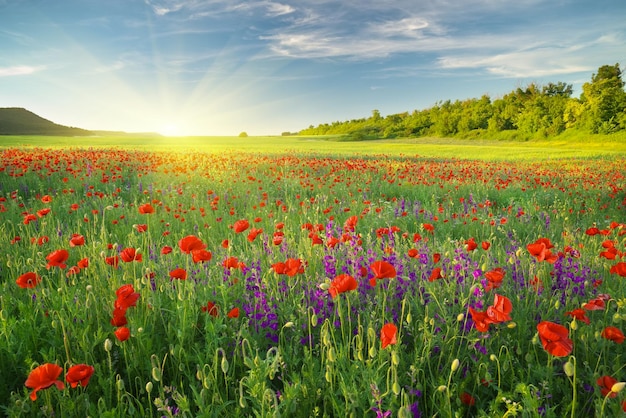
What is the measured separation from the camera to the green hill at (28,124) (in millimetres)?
69406

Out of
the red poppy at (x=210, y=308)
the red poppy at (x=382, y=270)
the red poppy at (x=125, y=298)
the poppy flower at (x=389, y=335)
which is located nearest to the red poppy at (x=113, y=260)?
the red poppy at (x=210, y=308)

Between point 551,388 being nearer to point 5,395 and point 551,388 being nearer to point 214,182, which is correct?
point 5,395

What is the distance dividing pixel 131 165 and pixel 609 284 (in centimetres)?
1256

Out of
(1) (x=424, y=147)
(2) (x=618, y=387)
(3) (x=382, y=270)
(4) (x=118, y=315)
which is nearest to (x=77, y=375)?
(4) (x=118, y=315)

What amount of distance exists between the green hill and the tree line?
51.8 metres

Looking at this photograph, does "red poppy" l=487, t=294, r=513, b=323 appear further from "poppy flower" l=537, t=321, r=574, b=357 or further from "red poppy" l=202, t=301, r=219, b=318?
"red poppy" l=202, t=301, r=219, b=318

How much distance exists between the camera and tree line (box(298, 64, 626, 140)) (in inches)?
1730


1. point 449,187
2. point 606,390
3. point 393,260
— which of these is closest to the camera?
point 606,390

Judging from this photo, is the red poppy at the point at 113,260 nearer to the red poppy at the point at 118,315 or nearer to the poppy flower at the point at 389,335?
the red poppy at the point at 118,315

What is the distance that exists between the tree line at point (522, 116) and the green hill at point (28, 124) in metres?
51.8

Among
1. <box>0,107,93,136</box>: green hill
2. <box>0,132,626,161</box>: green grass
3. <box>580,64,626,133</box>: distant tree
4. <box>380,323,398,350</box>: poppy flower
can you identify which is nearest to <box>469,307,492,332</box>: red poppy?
<box>380,323,398,350</box>: poppy flower

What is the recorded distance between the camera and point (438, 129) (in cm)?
6259

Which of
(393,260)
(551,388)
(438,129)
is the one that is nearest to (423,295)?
(393,260)

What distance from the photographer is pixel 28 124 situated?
7488cm
